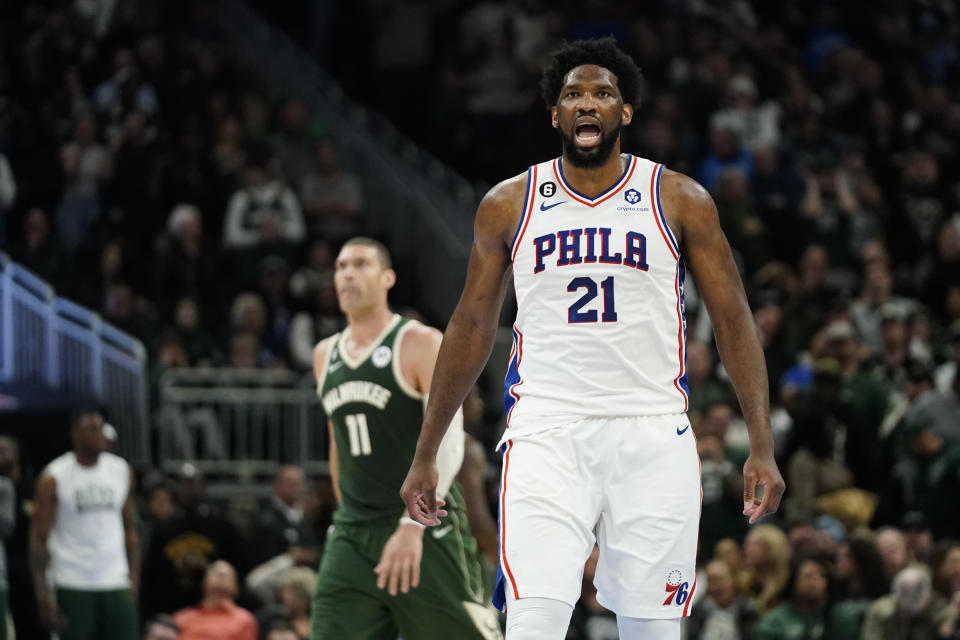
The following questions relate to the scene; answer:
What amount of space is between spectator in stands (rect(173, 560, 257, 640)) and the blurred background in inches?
25.5

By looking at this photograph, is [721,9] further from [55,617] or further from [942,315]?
[55,617]

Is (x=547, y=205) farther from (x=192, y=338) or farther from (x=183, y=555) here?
(x=192, y=338)

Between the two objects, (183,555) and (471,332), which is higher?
(471,332)

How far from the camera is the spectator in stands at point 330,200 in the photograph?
17.2m

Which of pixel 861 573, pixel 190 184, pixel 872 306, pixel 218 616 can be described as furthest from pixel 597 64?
pixel 190 184

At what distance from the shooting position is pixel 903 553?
12461 millimetres

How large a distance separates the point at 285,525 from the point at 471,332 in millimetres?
7438

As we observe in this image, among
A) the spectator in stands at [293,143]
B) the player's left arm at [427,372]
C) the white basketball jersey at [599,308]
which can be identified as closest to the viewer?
the white basketball jersey at [599,308]

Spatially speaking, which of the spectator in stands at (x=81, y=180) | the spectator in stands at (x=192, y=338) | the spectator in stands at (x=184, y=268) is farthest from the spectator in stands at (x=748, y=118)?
the spectator in stands at (x=81, y=180)

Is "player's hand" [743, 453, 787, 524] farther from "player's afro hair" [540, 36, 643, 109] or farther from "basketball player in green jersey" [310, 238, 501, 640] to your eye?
"basketball player in green jersey" [310, 238, 501, 640]

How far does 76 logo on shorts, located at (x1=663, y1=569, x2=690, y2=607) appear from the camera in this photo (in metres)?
5.57

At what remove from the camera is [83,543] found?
11.5 meters

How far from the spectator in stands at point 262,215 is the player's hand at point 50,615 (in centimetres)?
569

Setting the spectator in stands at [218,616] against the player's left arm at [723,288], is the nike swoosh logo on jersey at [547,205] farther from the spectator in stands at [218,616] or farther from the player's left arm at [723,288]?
the spectator in stands at [218,616]
